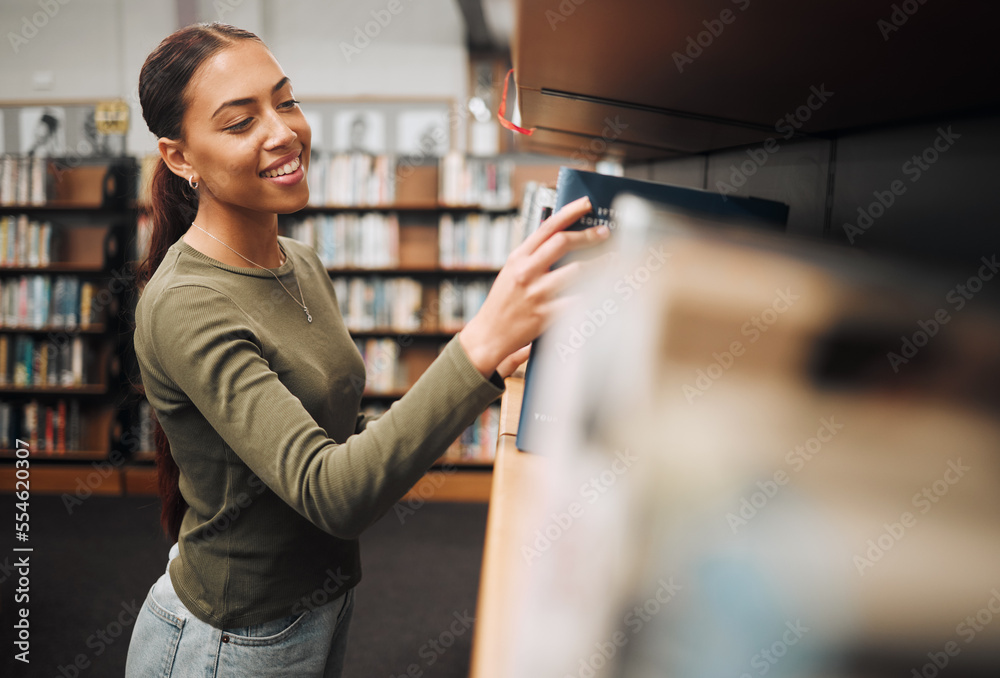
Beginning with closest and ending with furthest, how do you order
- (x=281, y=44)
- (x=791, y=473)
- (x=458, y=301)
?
(x=791, y=473) → (x=458, y=301) → (x=281, y=44)

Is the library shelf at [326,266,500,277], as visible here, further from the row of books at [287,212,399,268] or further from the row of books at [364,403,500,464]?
the row of books at [364,403,500,464]

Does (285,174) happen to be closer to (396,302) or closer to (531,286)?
(531,286)

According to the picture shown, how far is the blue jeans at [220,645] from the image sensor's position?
0.83m

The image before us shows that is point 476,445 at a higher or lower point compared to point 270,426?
lower

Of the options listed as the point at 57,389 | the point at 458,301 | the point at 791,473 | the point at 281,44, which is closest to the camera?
the point at 791,473

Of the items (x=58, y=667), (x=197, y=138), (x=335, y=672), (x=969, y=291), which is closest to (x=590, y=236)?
(x=969, y=291)

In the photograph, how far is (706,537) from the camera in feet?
0.91

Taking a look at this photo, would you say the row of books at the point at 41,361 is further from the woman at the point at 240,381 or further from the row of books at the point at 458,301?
the woman at the point at 240,381

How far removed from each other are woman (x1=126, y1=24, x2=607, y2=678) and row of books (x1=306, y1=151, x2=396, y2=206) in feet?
9.22

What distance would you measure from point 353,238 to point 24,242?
6.49ft

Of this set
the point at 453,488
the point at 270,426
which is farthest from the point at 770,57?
the point at 453,488

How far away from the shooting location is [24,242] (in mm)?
3693

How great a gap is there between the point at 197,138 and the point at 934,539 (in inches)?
35.4

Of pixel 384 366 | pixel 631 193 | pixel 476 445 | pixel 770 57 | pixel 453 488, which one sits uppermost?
pixel 770 57
